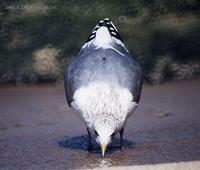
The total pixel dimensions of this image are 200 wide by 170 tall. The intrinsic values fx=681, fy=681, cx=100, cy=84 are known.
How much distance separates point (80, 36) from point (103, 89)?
5421 millimetres

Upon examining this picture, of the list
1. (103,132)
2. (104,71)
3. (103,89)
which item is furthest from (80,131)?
(103,132)

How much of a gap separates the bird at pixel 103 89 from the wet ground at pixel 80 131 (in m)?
0.25

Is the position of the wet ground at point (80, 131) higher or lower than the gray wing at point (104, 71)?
lower

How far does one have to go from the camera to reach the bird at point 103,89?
5.23 metres

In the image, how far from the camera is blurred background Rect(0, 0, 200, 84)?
10.6 m

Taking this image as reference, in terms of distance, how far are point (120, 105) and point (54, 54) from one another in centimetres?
543

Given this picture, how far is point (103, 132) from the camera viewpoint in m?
5.12

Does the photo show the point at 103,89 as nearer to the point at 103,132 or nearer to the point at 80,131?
the point at 103,132

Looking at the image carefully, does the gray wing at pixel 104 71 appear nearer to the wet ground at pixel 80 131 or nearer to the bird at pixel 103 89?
the bird at pixel 103 89

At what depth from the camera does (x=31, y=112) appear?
9477mm

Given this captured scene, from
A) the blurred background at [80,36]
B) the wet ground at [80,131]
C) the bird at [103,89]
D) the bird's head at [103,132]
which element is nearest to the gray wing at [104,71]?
the bird at [103,89]

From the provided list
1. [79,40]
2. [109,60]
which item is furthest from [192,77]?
[109,60]

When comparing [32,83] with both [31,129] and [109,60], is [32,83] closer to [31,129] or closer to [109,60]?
[31,129]

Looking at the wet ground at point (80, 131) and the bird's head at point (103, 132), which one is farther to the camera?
the wet ground at point (80, 131)
